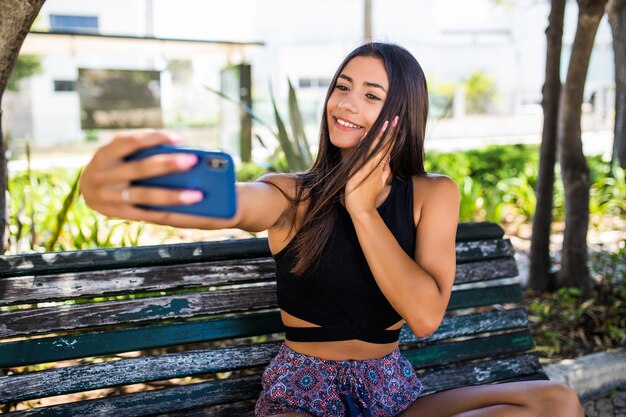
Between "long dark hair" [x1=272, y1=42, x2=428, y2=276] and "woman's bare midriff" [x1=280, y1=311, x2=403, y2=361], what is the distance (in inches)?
6.6

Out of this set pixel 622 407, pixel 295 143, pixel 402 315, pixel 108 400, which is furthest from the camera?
pixel 295 143

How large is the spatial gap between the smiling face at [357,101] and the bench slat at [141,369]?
764 mm

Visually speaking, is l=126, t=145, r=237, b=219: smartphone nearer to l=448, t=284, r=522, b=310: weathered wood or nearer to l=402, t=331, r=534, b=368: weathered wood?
l=402, t=331, r=534, b=368: weathered wood

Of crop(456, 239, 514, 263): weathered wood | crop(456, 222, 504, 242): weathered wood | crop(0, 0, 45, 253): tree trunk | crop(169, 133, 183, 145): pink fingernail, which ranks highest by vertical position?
crop(0, 0, 45, 253): tree trunk

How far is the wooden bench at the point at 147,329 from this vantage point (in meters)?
2.19

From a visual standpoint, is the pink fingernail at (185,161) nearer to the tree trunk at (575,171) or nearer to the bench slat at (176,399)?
the bench slat at (176,399)

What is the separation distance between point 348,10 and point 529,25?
8.75 m

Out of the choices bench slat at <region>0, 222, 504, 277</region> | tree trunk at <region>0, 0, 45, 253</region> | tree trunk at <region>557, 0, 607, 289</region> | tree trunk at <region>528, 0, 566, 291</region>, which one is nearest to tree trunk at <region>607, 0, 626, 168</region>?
tree trunk at <region>528, 0, 566, 291</region>

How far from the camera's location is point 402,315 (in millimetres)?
2080

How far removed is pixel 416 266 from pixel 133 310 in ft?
2.86

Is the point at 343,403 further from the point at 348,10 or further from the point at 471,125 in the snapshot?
the point at 348,10

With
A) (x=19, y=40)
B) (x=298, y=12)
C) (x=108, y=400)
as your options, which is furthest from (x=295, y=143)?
(x=298, y=12)

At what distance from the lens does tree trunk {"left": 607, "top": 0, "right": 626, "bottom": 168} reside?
23.1 feet

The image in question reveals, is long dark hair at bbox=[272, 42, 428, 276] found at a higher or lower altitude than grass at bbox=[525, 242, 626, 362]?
higher
